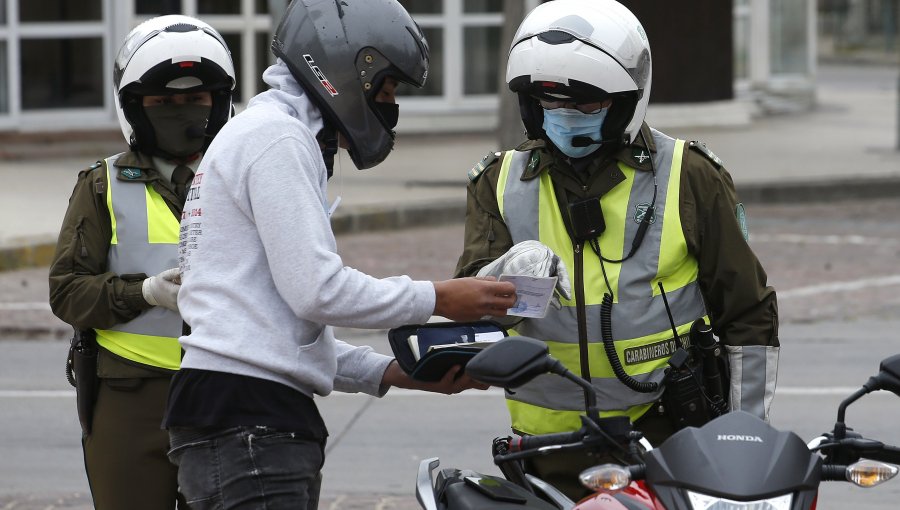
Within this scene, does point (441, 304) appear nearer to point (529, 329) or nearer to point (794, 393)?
point (529, 329)

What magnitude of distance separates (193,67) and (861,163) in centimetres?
1504

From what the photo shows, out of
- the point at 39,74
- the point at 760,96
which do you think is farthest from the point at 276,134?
the point at 760,96

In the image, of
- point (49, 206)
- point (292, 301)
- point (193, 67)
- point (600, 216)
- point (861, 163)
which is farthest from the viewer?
point (861, 163)

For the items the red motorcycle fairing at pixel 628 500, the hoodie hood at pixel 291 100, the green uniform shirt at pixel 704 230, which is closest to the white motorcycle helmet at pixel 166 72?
the green uniform shirt at pixel 704 230

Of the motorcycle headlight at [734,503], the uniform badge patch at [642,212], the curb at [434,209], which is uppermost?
the uniform badge patch at [642,212]

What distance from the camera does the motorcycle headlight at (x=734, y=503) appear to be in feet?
8.87

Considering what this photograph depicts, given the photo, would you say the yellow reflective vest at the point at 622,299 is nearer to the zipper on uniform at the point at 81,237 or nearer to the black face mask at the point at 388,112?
the black face mask at the point at 388,112

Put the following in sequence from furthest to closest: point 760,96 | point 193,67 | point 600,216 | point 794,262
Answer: point 760,96, point 794,262, point 193,67, point 600,216

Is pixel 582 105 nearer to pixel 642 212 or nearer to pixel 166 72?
pixel 642 212

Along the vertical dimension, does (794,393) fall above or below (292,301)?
below

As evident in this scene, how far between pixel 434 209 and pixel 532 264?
11100 millimetres

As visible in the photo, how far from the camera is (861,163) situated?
18.5 m

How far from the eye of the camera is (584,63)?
381 centimetres

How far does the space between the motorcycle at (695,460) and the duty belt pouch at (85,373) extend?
1470 millimetres
